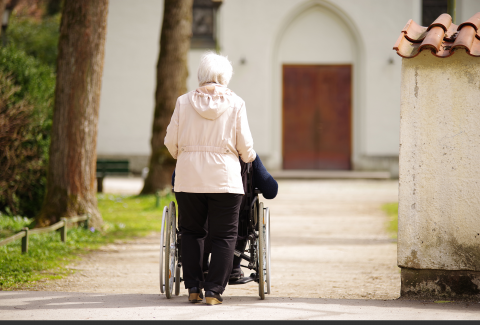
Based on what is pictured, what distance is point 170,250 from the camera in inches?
179

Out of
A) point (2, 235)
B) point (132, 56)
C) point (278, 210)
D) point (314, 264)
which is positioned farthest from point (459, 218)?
point (132, 56)

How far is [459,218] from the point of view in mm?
4688

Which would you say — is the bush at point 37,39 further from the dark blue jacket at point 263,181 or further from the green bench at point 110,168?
the dark blue jacket at point 263,181

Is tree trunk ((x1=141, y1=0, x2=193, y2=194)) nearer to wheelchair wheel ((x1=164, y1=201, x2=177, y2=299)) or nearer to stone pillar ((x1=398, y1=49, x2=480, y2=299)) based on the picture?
wheelchair wheel ((x1=164, y1=201, x2=177, y2=299))

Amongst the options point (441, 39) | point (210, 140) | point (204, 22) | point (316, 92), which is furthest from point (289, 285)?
point (204, 22)

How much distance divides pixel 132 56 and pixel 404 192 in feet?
53.0

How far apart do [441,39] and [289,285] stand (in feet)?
8.84

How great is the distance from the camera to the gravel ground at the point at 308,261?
5.56 meters

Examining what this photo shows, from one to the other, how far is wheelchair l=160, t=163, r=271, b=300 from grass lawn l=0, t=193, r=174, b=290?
5.30 feet

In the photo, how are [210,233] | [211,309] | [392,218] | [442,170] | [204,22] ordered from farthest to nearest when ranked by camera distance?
1. [204,22]
2. [392,218]
3. [442,170]
4. [210,233]
5. [211,309]

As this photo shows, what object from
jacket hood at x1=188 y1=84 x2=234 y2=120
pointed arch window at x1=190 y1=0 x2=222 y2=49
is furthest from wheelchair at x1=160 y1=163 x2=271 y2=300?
pointed arch window at x1=190 y1=0 x2=222 y2=49

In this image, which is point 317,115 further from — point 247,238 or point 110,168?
point 247,238

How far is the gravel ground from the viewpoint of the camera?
5562 mm

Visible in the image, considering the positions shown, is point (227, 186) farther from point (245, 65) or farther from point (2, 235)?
point (245, 65)
